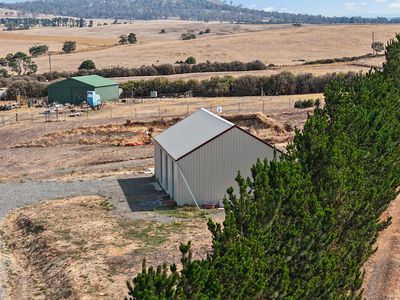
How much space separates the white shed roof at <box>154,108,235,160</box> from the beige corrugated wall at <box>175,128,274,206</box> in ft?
1.40

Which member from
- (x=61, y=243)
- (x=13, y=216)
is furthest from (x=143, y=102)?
(x=61, y=243)

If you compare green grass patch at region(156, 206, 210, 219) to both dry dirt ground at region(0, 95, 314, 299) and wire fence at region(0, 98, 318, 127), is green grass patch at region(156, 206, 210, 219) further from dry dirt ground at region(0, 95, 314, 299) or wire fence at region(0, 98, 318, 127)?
wire fence at region(0, 98, 318, 127)

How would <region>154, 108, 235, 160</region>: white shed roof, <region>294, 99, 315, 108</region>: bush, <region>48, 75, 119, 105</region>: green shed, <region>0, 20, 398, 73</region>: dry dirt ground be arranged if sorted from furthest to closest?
<region>0, 20, 398, 73</region>: dry dirt ground < <region>48, 75, 119, 105</region>: green shed < <region>294, 99, 315, 108</region>: bush < <region>154, 108, 235, 160</region>: white shed roof

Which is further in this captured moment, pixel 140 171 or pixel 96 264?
pixel 140 171

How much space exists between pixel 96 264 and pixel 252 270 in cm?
1268

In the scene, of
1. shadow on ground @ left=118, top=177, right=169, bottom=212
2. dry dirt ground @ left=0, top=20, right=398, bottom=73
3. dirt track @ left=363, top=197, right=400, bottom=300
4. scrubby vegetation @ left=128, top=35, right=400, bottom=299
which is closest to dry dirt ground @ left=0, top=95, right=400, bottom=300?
dirt track @ left=363, top=197, right=400, bottom=300

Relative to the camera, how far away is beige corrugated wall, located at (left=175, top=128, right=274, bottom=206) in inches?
1236

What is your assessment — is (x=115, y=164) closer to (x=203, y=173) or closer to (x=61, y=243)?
(x=203, y=173)

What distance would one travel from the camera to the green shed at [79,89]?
68.9 m

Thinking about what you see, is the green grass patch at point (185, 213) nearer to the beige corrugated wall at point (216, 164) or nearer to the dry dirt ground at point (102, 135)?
the beige corrugated wall at point (216, 164)

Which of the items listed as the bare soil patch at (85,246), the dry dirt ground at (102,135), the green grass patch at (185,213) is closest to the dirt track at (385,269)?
the bare soil patch at (85,246)

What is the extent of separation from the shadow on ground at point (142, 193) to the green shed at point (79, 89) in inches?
1295

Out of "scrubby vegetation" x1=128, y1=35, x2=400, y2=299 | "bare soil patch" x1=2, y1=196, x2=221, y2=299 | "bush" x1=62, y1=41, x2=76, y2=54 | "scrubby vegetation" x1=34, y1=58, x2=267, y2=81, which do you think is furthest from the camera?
"bush" x1=62, y1=41, x2=76, y2=54

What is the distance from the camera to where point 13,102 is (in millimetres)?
75250
